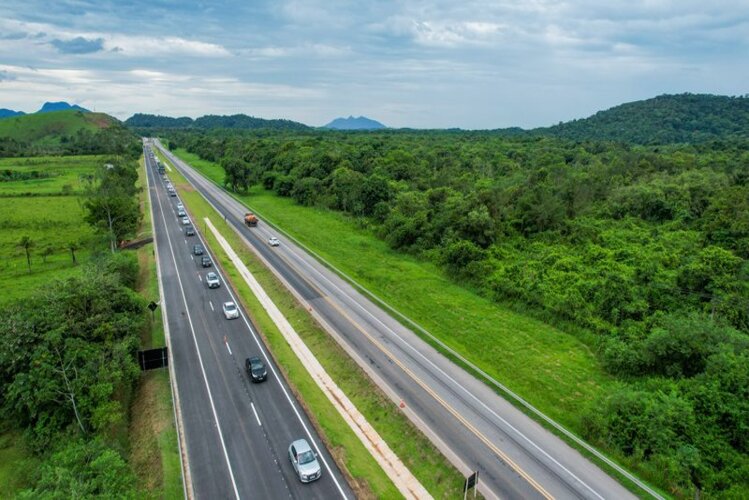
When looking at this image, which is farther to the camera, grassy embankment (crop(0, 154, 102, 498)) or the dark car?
the dark car

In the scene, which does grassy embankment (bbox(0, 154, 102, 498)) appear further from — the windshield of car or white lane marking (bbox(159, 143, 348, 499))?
the windshield of car

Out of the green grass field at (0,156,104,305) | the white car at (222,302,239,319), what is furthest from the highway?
the green grass field at (0,156,104,305)

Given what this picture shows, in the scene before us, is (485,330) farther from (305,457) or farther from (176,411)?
(176,411)

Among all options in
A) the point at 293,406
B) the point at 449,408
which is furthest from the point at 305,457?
the point at 449,408

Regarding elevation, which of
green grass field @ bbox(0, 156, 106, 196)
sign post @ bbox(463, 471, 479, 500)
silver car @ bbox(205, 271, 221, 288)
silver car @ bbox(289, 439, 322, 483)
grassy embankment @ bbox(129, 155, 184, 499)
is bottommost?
grassy embankment @ bbox(129, 155, 184, 499)

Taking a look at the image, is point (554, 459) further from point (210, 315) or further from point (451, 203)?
point (451, 203)

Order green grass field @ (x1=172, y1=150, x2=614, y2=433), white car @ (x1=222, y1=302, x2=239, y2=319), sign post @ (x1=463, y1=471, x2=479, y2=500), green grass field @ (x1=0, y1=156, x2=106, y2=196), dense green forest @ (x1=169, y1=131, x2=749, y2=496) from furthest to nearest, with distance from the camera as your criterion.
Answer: green grass field @ (x1=0, y1=156, x2=106, y2=196), white car @ (x1=222, y1=302, x2=239, y2=319), green grass field @ (x1=172, y1=150, x2=614, y2=433), dense green forest @ (x1=169, y1=131, x2=749, y2=496), sign post @ (x1=463, y1=471, x2=479, y2=500)

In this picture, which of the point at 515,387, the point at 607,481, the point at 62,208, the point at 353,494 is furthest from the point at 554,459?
the point at 62,208

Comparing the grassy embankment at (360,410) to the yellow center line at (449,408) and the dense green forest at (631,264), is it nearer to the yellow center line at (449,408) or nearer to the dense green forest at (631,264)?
the yellow center line at (449,408)
